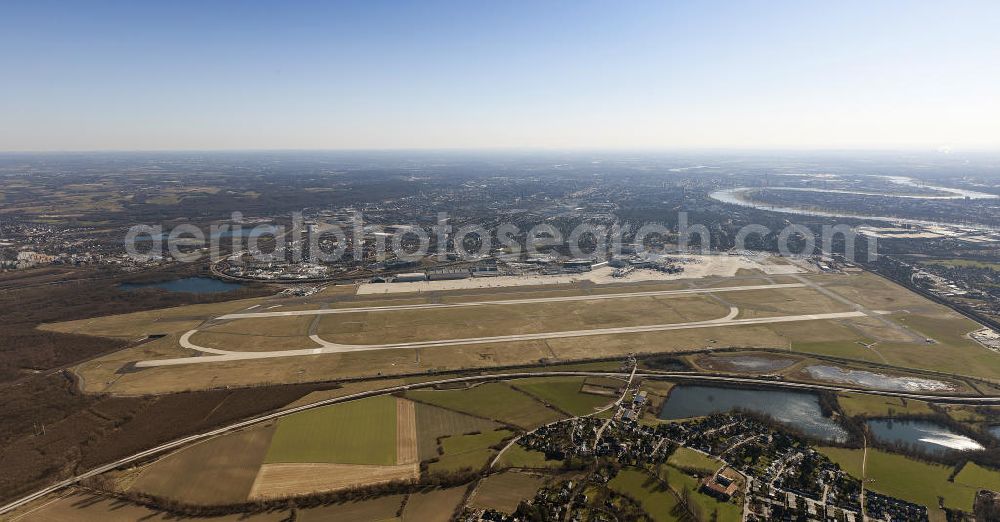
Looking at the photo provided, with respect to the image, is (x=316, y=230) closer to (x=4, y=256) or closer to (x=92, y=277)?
(x=92, y=277)

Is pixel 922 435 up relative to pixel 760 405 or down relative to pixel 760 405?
down

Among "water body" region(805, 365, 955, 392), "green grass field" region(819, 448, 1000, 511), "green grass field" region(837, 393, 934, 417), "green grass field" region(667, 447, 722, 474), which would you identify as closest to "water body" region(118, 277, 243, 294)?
"green grass field" region(667, 447, 722, 474)

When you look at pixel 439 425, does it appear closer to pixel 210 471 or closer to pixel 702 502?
pixel 210 471

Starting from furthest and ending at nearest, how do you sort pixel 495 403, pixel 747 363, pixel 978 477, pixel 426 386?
pixel 747 363 → pixel 426 386 → pixel 495 403 → pixel 978 477

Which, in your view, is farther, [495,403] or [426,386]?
[426,386]

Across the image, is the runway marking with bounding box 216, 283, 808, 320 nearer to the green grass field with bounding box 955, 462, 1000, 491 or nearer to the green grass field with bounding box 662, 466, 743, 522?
the green grass field with bounding box 662, 466, 743, 522

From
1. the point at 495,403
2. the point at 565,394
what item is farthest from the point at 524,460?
the point at 565,394
